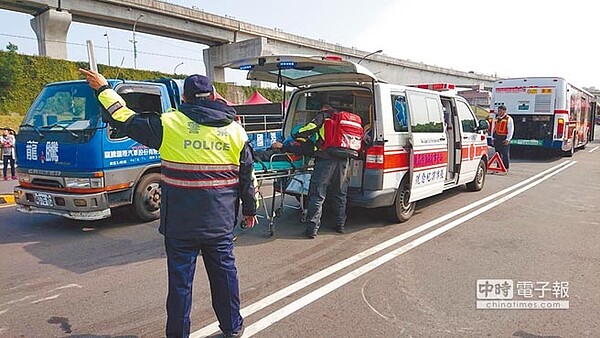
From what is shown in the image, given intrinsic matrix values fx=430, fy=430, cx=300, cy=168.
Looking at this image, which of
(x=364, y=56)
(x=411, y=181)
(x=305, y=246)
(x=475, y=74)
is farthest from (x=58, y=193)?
(x=475, y=74)

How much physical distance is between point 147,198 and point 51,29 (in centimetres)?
2728

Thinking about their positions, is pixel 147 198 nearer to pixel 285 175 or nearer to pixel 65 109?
pixel 65 109

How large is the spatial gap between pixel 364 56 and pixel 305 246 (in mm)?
44691

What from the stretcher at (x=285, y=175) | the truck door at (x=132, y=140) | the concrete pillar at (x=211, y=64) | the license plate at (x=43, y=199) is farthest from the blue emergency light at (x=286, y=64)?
the concrete pillar at (x=211, y=64)

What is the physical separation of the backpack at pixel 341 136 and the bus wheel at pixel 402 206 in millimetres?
1069

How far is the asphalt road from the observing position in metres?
3.44

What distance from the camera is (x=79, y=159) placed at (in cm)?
561

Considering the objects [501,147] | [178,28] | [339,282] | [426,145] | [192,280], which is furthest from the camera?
[178,28]

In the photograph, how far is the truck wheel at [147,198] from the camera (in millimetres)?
6258

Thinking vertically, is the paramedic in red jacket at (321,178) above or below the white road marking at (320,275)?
above

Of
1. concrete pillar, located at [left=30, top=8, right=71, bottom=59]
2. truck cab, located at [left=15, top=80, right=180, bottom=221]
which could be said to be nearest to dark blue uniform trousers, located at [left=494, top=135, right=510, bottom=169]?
truck cab, located at [left=15, top=80, right=180, bottom=221]

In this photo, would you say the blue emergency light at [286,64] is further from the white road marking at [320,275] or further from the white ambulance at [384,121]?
the white road marking at [320,275]

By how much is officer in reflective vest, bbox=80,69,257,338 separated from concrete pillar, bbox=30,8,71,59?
29.9 meters

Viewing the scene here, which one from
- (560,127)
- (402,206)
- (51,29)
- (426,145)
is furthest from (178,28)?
(402,206)
